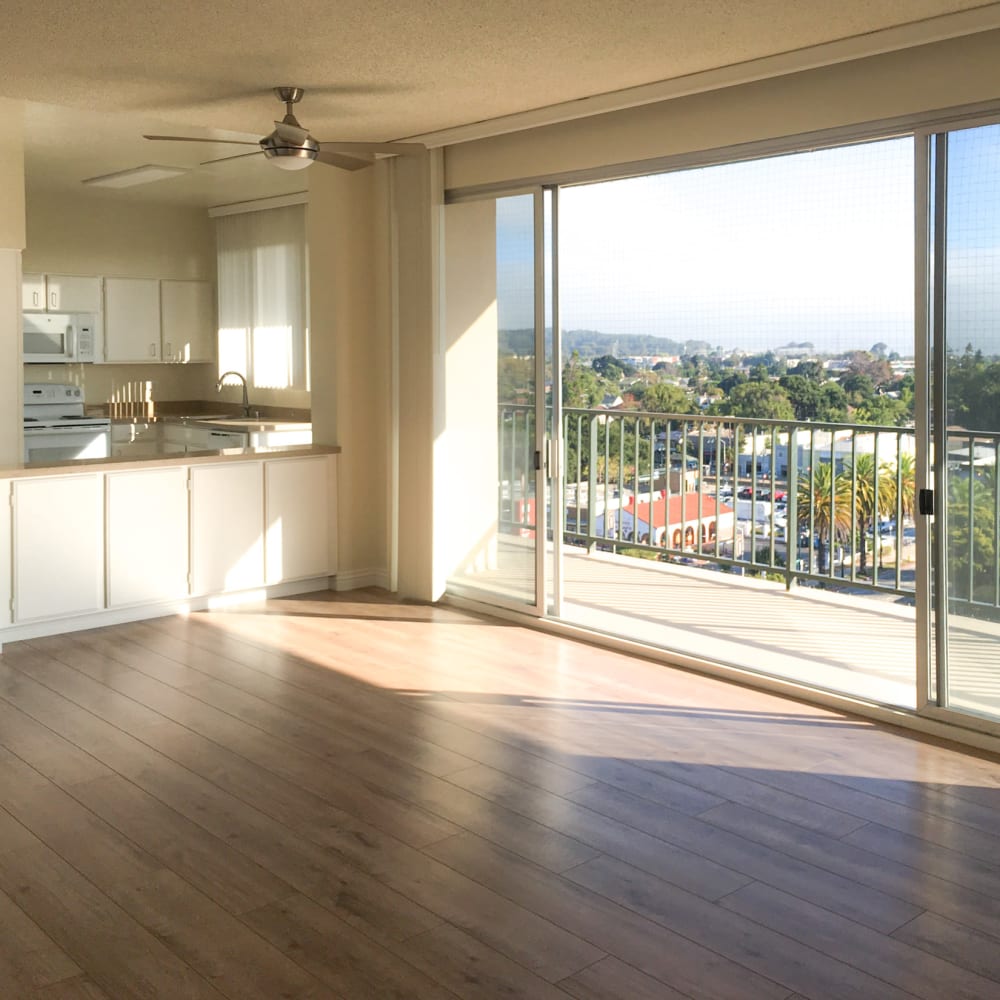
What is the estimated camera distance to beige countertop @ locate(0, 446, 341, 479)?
18.1ft

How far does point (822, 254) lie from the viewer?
6.17 m

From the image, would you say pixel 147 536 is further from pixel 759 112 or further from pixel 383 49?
pixel 759 112

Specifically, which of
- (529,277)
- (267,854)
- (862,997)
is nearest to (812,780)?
(862,997)

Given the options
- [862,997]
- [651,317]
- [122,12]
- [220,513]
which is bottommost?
[862,997]

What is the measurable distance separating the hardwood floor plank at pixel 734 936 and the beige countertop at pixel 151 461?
3632 mm

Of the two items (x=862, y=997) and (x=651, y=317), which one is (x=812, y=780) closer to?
(x=862, y=997)

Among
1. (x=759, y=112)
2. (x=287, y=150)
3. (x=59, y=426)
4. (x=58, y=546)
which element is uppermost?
(x=759, y=112)

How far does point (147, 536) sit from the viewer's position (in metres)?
6.00

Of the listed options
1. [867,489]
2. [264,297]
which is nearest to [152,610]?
[264,297]

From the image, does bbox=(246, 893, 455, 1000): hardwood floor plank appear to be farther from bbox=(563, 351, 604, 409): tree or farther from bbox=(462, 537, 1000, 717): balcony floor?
bbox=(563, 351, 604, 409): tree

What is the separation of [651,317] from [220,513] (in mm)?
2842

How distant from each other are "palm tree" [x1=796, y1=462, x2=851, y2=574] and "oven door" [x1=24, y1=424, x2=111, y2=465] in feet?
17.1

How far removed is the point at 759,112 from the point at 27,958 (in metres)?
3.96

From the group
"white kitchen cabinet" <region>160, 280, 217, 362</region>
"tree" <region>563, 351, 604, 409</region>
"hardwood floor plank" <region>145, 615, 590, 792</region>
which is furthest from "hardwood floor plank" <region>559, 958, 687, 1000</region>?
"white kitchen cabinet" <region>160, 280, 217, 362</region>
